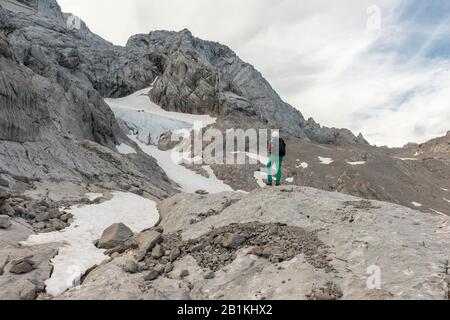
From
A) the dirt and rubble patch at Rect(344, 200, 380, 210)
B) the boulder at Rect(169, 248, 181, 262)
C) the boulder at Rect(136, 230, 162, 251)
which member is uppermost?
the dirt and rubble patch at Rect(344, 200, 380, 210)

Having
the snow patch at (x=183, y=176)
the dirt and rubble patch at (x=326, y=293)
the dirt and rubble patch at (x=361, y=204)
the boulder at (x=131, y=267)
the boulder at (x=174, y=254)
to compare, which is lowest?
the dirt and rubble patch at (x=326, y=293)

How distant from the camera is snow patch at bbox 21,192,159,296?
400 inches

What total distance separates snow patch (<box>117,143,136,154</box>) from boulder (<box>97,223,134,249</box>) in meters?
37.6

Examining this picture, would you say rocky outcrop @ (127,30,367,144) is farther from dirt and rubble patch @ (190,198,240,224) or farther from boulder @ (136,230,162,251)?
boulder @ (136,230,162,251)

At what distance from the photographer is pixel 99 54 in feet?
373

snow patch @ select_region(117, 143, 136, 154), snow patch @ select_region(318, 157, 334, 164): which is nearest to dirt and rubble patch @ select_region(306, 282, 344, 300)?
snow patch @ select_region(117, 143, 136, 154)

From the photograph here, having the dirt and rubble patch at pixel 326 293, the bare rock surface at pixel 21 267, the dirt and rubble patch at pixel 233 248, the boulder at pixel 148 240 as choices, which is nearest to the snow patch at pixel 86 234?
the bare rock surface at pixel 21 267

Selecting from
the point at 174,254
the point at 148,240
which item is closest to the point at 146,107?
the point at 148,240

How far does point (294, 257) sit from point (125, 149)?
4530cm

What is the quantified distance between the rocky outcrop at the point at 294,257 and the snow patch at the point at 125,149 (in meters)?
38.7

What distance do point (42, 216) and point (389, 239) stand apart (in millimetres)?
13929

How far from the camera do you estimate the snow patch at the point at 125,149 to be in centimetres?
5058

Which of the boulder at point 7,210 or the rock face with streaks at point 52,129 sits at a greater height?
the rock face with streaks at point 52,129

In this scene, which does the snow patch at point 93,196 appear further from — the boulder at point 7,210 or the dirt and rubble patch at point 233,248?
the dirt and rubble patch at point 233,248
